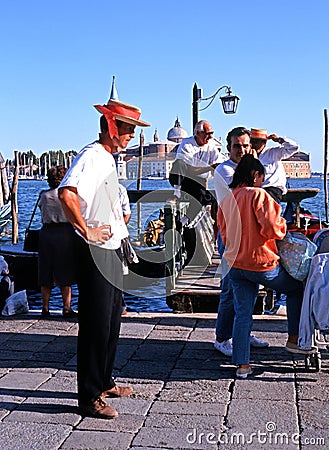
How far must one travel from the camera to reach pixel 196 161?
25.5 feet

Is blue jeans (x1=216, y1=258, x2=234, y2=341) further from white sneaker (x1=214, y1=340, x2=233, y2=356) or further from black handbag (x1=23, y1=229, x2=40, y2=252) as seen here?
black handbag (x1=23, y1=229, x2=40, y2=252)

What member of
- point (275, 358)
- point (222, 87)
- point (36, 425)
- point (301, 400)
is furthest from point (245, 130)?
point (222, 87)

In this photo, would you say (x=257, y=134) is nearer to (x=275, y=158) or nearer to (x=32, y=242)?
(x=275, y=158)

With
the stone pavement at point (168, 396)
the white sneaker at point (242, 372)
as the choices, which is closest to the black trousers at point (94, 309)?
the stone pavement at point (168, 396)

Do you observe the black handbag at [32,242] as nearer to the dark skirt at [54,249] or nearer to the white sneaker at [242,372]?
the dark skirt at [54,249]

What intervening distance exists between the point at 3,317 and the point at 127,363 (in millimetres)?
2066

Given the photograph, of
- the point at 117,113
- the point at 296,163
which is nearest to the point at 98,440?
the point at 117,113

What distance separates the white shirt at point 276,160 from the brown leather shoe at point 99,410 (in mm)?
3111

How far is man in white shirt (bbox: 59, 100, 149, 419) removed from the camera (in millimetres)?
4105

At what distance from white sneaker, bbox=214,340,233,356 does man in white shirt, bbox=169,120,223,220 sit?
8.58 feet

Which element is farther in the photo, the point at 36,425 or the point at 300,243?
the point at 300,243

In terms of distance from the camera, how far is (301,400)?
14.7ft

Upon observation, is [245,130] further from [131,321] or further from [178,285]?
[178,285]

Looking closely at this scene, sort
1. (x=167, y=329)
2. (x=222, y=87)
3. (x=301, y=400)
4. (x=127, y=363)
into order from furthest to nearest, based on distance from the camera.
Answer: (x=222, y=87) < (x=167, y=329) < (x=127, y=363) < (x=301, y=400)
